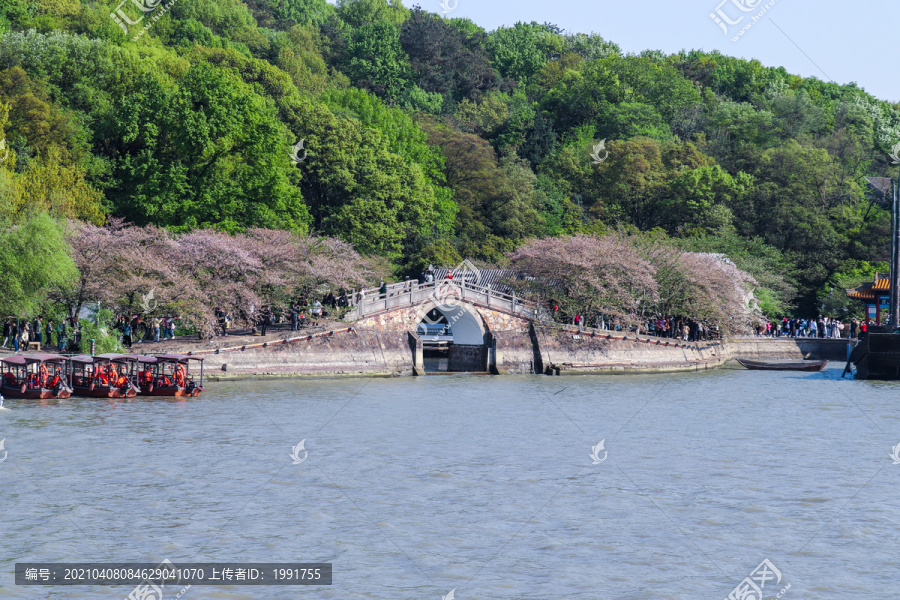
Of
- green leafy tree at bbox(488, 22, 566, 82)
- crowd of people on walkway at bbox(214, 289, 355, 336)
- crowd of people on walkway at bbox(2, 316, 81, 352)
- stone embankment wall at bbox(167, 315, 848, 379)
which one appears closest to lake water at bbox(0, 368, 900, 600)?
stone embankment wall at bbox(167, 315, 848, 379)

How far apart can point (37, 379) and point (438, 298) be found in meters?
21.6

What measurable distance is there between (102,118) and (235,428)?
101ft

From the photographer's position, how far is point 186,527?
20.5 metres

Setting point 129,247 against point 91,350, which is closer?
point 91,350

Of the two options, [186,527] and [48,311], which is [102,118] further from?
[186,527]

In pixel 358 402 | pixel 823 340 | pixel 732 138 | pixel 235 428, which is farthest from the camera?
pixel 732 138

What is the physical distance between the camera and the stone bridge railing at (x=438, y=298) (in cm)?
5047

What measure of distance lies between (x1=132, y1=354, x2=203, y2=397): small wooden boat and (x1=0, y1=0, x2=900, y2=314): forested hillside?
413 inches

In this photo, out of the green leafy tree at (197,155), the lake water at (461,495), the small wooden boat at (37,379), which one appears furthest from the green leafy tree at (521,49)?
the small wooden boat at (37,379)

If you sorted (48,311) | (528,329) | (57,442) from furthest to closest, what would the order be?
1. (528,329)
2. (48,311)
3. (57,442)

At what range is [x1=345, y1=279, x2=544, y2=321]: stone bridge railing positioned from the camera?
5047cm

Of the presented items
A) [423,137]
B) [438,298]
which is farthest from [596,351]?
[423,137]

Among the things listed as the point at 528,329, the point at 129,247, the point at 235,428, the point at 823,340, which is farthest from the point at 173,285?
the point at 823,340

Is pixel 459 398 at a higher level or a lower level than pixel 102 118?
lower
